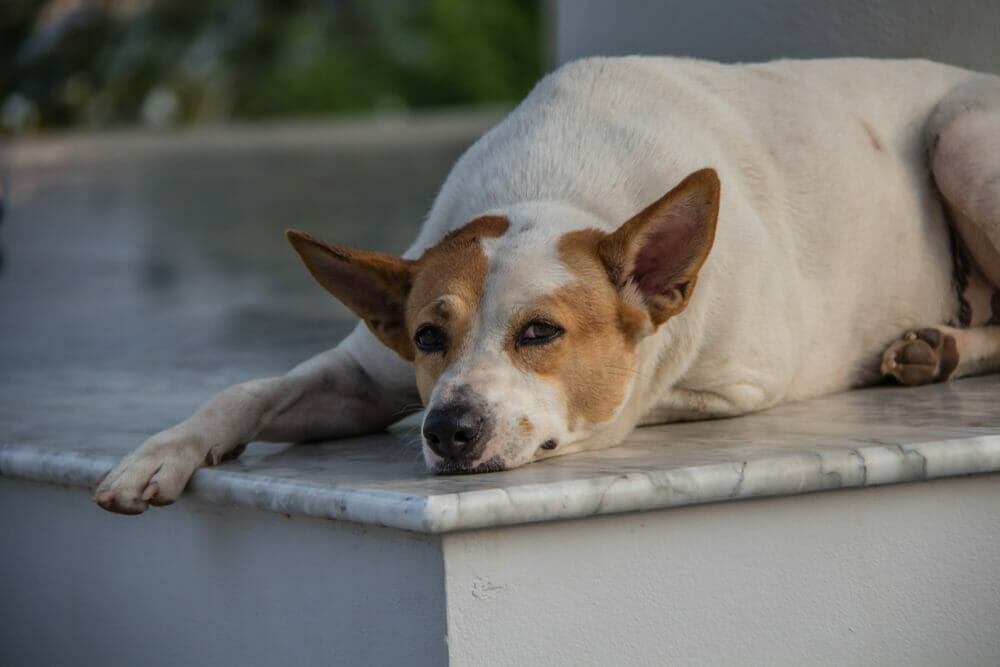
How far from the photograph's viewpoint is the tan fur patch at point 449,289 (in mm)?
2373

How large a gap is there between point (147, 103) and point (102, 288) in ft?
59.4

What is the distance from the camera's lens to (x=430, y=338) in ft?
7.95

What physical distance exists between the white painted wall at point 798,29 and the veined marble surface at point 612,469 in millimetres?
1397

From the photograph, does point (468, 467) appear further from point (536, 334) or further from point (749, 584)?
point (749, 584)

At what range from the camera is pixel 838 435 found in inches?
96.5

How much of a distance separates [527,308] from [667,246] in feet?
1.08

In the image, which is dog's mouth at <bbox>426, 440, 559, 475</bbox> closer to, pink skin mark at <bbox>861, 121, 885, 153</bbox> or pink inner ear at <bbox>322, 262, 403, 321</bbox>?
pink inner ear at <bbox>322, 262, 403, 321</bbox>

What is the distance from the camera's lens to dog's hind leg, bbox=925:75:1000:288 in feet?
10.6

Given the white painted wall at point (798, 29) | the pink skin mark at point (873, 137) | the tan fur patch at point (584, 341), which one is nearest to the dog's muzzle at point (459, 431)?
the tan fur patch at point (584, 341)

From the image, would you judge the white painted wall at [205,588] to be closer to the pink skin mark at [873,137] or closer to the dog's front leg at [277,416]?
the dog's front leg at [277,416]

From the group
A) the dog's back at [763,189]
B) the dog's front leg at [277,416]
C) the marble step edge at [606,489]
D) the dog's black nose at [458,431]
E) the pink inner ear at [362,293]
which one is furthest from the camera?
the dog's back at [763,189]

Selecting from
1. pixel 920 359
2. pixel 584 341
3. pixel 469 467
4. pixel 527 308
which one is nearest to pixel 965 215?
pixel 920 359

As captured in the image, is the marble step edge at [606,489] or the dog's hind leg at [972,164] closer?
the marble step edge at [606,489]

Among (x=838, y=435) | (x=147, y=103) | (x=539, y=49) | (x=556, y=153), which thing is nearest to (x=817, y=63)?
(x=556, y=153)
